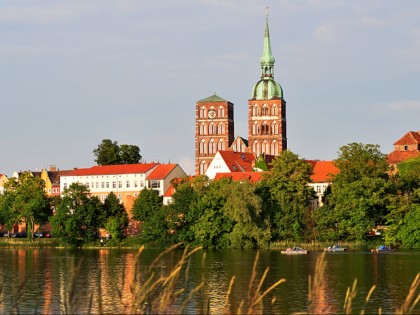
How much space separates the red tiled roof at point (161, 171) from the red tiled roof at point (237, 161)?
1069 cm

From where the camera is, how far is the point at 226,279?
178ft

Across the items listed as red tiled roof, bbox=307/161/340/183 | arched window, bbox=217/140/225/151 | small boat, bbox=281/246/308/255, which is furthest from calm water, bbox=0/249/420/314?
arched window, bbox=217/140/225/151

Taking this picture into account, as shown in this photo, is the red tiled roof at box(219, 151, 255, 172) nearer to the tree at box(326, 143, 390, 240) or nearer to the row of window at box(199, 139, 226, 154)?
the row of window at box(199, 139, 226, 154)

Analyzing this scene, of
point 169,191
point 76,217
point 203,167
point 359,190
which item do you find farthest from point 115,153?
point 359,190

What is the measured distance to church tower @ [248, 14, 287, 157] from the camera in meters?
160

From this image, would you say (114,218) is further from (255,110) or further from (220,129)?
(220,129)

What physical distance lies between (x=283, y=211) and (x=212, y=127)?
7483 centimetres

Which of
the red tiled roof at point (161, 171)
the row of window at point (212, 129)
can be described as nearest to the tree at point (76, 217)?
the red tiled roof at point (161, 171)

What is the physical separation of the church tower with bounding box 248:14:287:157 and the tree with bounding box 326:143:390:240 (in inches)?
2498

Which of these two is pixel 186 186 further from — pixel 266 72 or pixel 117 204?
pixel 266 72

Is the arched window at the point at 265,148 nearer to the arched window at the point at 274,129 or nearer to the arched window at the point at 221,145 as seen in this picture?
the arched window at the point at 274,129

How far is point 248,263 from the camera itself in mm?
67688

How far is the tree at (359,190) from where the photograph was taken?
3506 inches

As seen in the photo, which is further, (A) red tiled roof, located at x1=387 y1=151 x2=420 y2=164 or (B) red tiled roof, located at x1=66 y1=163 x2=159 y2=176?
(B) red tiled roof, located at x1=66 y1=163 x2=159 y2=176
